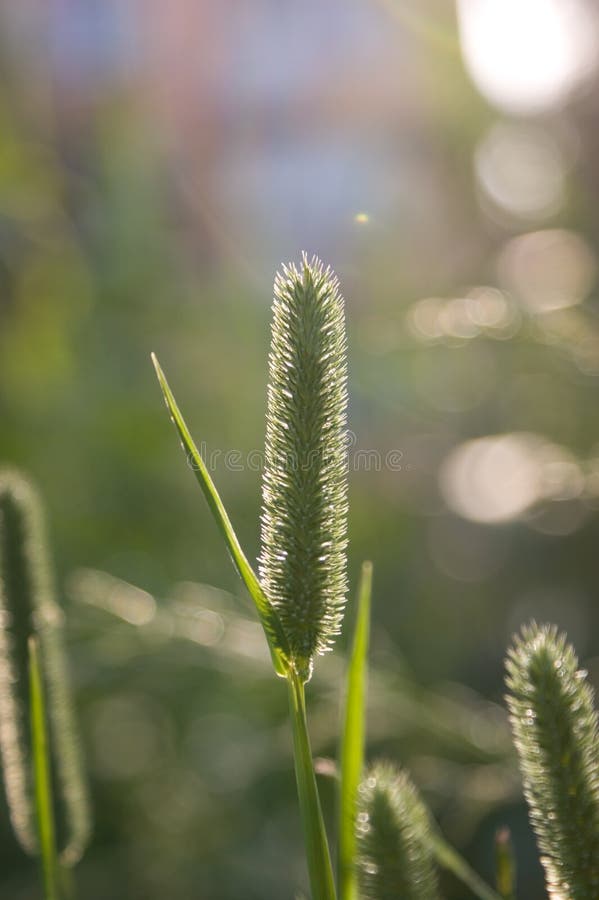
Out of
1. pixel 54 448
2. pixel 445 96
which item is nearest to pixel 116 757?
pixel 54 448

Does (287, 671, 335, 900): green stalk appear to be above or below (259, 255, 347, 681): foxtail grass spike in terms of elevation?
below

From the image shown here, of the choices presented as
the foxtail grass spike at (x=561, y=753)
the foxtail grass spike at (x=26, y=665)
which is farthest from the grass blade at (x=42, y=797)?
the foxtail grass spike at (x=561, y=753)

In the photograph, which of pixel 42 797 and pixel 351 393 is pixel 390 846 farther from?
pixel 351 393

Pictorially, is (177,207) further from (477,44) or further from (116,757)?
(116,757)

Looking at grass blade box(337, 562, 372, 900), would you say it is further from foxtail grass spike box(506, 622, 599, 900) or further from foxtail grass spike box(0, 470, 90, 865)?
foxtail grass spike box(0, 470, 90, 865)

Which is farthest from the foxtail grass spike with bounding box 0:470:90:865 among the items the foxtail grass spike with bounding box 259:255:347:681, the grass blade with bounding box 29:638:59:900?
the foxtail grass spike with bounding box 259:255:347:681

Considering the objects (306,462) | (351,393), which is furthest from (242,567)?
(351,393)
